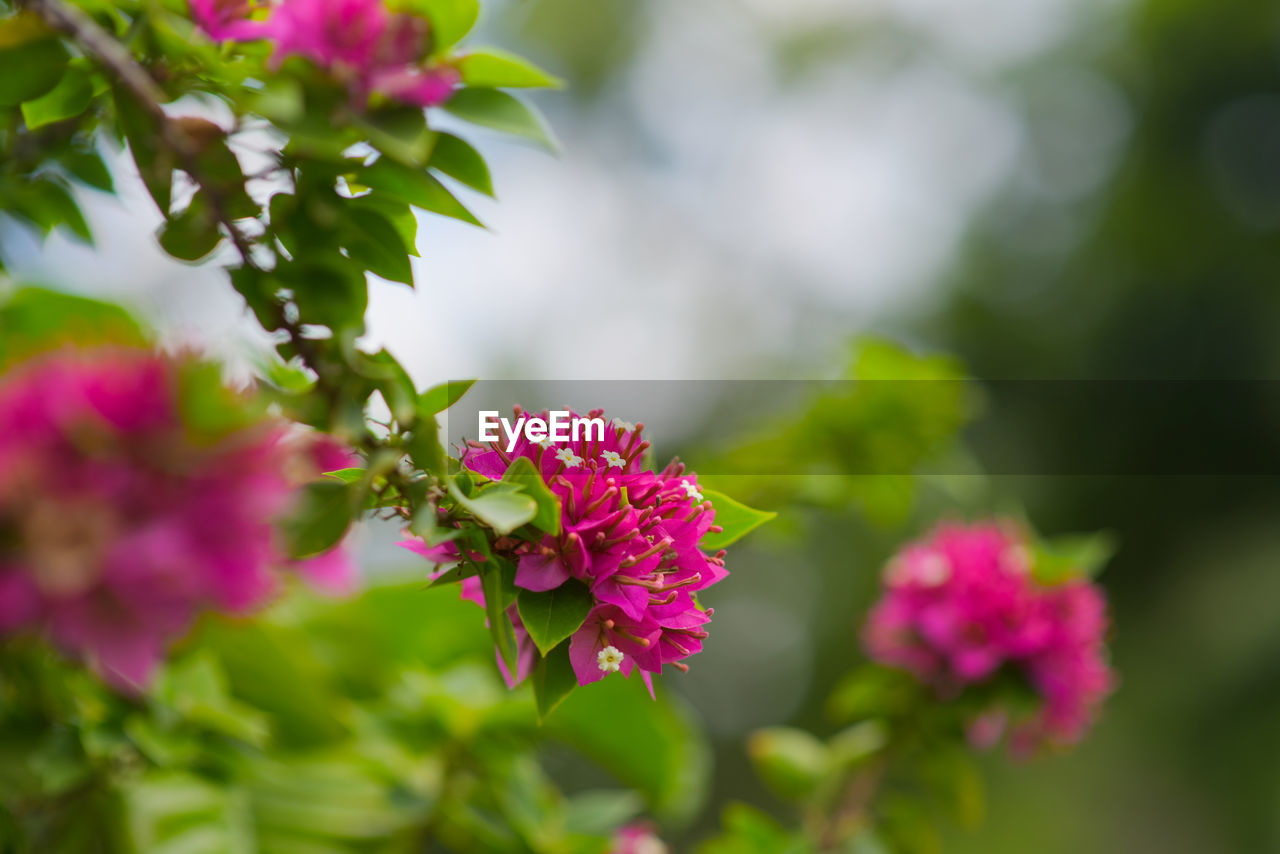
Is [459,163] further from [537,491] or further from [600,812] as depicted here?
[600,812]

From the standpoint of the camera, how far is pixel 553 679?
30 cm

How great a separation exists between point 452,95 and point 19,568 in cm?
21

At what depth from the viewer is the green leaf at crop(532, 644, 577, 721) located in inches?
11.7

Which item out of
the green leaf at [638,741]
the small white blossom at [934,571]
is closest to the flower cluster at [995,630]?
the small white blossom at [934,571]

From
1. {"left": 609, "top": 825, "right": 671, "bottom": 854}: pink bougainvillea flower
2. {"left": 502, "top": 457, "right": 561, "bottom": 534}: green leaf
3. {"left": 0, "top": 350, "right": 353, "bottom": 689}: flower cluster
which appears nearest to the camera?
{"left": 0, "top": 350, "right": 353, "bottom": 689}: flower cluster

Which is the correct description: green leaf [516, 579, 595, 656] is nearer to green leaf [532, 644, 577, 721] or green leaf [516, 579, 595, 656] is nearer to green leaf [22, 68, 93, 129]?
green leaf [532, 644, 577, 721]

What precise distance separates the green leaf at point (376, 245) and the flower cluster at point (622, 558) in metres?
0.08

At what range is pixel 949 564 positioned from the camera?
0.77 metres

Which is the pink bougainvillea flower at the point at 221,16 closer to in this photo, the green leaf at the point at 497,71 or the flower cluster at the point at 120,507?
the green leaf at the point at 497,71

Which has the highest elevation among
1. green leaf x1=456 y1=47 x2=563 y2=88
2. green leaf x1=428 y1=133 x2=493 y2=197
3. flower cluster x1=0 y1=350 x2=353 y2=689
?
green leaf x1=456 y1=47 x2=563 y2=88

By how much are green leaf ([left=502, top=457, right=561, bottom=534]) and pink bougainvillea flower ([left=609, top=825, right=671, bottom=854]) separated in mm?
428

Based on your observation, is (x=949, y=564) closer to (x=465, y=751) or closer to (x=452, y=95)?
(x=465, y=751)

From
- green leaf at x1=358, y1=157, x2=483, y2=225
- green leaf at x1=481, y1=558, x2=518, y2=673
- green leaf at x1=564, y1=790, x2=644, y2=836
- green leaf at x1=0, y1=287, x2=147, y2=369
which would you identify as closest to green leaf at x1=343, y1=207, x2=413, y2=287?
green leaf at x1=358, y1=157, x2=483, y2=225

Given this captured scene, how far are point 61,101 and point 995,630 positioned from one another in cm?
69
